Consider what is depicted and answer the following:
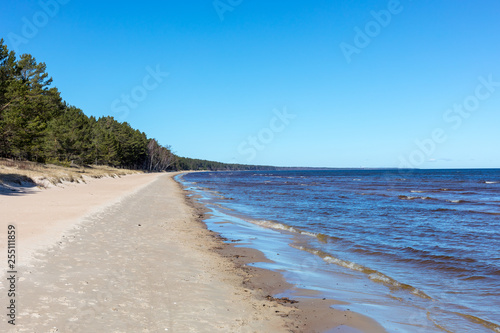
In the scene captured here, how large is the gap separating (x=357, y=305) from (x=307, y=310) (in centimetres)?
122

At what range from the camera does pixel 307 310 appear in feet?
22.3

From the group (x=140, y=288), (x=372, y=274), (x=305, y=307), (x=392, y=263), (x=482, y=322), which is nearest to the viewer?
(x=482, y=322)

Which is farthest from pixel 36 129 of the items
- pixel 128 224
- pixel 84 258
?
pixel 84 258

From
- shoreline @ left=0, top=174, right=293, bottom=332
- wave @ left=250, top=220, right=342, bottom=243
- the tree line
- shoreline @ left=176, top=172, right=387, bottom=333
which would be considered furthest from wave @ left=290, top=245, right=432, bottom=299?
the tree line

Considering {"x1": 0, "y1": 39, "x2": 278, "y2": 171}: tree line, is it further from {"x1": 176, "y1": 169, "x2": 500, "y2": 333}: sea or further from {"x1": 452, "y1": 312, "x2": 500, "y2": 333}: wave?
{"x1": 452, "y1": 312, "x2": 500, "y2": 333}: wave

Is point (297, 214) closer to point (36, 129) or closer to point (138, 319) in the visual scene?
point (138, 319)

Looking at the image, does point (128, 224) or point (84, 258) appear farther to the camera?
point (128, 224)

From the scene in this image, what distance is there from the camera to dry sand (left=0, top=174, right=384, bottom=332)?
526cm

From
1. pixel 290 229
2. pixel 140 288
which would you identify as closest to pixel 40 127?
pixel 290 229

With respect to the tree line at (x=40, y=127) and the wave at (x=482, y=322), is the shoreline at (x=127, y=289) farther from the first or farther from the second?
the tree line at (x=40, y=127)

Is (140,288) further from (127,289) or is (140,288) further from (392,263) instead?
(392,263)

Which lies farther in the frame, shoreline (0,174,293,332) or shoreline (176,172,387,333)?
shoreline (176,172,387,333)

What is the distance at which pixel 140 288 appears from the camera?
6.84 meters

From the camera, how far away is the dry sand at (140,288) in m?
5.26
